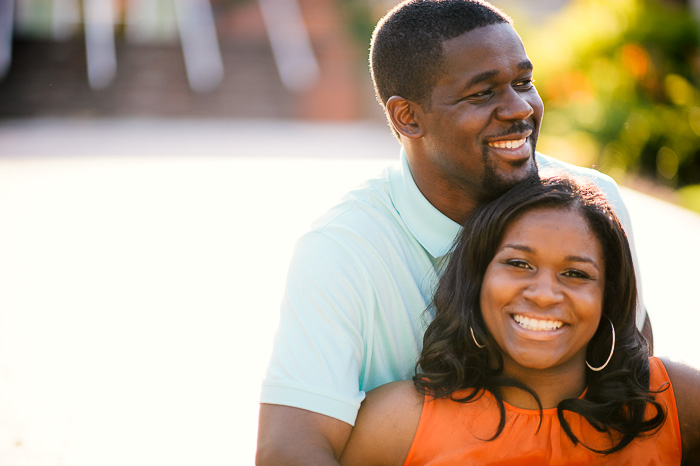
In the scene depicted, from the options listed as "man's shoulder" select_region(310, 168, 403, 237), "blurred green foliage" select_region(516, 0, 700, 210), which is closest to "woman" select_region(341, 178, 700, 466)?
"man's shoulder" select_region(310, 168, 403, 237)

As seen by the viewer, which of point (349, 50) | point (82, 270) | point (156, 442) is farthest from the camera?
point (349, 50)

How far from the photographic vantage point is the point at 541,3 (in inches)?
874

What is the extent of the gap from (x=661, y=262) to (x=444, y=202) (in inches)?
194

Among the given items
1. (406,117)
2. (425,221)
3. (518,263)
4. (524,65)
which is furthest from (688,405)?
(406,117)

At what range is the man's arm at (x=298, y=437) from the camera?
2510 mm

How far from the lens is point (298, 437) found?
102 inches

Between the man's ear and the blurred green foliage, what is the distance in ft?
23.7

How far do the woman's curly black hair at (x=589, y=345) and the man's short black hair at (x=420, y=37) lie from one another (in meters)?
0.64

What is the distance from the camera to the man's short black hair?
3186 millimetres

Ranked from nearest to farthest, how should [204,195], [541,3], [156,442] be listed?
[156,442], [204,195], [541,3]

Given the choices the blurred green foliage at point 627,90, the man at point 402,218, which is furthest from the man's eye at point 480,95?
the blurred green foliage at point 627,90

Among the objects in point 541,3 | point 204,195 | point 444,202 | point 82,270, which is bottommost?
point 444,202

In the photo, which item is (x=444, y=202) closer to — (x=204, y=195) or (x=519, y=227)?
(x=519, y=227)

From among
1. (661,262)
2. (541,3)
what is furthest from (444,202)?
(541,3)
